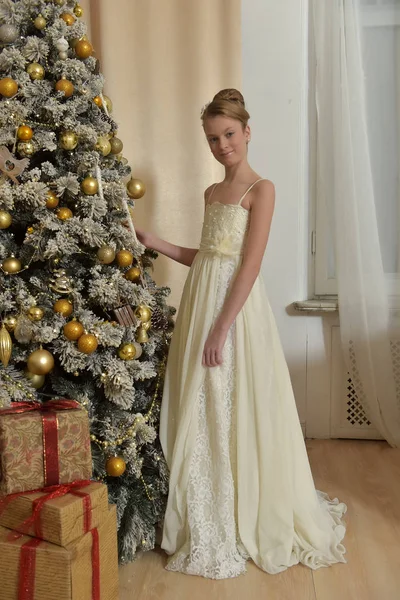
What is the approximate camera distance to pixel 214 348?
169 cm

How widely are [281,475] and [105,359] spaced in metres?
0.64

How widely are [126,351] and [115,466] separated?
1.06ft

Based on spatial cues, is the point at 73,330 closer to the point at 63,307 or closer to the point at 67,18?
the point at 63,307

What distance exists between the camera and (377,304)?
2588 mm

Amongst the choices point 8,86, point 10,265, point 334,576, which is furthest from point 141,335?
point 334,576

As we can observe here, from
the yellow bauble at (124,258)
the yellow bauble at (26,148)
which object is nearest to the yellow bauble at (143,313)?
the yellow bauble at (124,258)

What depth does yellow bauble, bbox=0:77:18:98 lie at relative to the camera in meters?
1.49

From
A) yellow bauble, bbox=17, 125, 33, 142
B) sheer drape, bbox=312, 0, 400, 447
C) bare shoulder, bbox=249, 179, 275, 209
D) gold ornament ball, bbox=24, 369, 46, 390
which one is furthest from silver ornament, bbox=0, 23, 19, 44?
sheer drape, bbox=312, 0, 400, 447

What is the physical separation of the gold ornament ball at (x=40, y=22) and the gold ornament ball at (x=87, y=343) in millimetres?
855

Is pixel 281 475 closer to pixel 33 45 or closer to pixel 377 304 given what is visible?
pixel 377 304

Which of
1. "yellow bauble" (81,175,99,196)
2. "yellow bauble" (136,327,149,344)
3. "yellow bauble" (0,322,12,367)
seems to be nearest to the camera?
"yellow bauble" (0,322,12,367)

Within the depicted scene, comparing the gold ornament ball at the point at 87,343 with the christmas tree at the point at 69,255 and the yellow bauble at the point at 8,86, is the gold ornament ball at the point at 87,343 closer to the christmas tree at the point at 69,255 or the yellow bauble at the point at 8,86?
the christmas tree at the point at 69,255

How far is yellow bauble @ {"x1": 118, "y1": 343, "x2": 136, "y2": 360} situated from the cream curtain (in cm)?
102

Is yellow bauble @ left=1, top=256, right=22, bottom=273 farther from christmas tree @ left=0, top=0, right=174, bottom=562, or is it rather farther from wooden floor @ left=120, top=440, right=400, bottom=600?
wooden floor @ left=120, top=440, right=400, bottom=600
